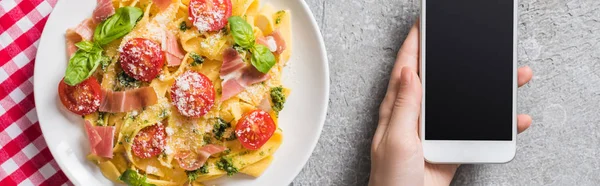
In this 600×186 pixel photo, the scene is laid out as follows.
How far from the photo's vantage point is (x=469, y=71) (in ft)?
7.30

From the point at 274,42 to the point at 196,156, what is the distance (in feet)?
1.54

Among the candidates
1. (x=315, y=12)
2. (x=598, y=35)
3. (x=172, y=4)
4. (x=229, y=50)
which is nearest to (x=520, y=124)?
(x=598, y=35)

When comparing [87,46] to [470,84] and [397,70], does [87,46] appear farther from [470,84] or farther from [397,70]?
[470,84]

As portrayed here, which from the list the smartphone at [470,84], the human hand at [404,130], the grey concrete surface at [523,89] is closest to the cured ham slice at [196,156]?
the grey concrete surface at [523,89]

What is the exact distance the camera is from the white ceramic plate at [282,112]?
6.88 feet

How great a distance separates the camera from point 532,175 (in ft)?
8.14

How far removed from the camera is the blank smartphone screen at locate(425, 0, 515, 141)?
7.20 feet

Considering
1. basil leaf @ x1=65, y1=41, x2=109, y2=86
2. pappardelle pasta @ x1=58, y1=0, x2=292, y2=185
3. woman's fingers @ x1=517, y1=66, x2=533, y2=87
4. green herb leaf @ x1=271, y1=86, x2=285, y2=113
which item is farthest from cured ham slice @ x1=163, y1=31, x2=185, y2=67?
woman's fingers @ x1=517, y1=66, x2=533, y2=87

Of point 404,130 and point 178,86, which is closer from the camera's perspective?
point 178,86

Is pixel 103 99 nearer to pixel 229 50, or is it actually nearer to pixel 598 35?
pixel 229 50

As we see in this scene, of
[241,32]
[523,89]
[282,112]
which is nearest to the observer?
[241,32]

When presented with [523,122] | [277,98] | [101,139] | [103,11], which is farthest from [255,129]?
[523,122]

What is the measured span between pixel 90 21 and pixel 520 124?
5.26 feet

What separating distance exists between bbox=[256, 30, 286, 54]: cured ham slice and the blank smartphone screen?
531 mm
